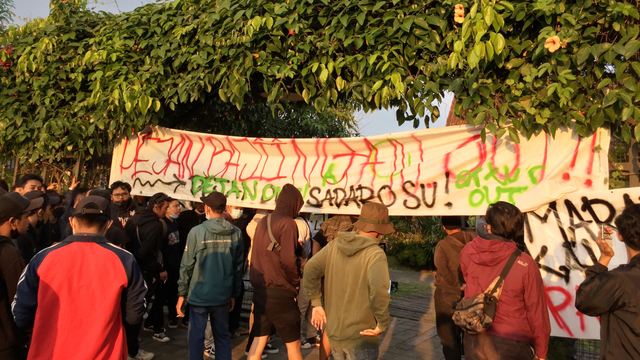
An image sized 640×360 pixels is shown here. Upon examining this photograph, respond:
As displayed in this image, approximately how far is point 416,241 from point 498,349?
11123mm

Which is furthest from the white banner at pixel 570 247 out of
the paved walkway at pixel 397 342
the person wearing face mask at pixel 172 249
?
the person wearing face mask at pixel 172 249

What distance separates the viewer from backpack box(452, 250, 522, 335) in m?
3.22

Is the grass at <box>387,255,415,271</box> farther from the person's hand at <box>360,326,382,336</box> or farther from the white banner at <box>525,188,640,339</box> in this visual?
the person's hand at <box>360,326,382,336</box>

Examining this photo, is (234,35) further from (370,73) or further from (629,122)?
(629,122)

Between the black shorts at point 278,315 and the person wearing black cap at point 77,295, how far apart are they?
1.79 m

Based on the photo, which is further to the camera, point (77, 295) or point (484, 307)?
point (484, 307)

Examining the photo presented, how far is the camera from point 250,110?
8547mm

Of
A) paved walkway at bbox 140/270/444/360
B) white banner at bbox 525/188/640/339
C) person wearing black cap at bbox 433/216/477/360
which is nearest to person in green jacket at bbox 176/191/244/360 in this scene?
paved walkway at bbox 140/270/444/360

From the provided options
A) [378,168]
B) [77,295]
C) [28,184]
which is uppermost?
[378,168]

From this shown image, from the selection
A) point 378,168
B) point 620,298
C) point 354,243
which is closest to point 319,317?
point 354,243

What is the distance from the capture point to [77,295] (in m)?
2.90

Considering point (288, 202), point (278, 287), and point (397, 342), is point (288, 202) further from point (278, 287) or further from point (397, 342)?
point (397, 342)

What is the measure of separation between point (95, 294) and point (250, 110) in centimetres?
593

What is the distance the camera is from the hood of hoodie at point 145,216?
583 centimetres
